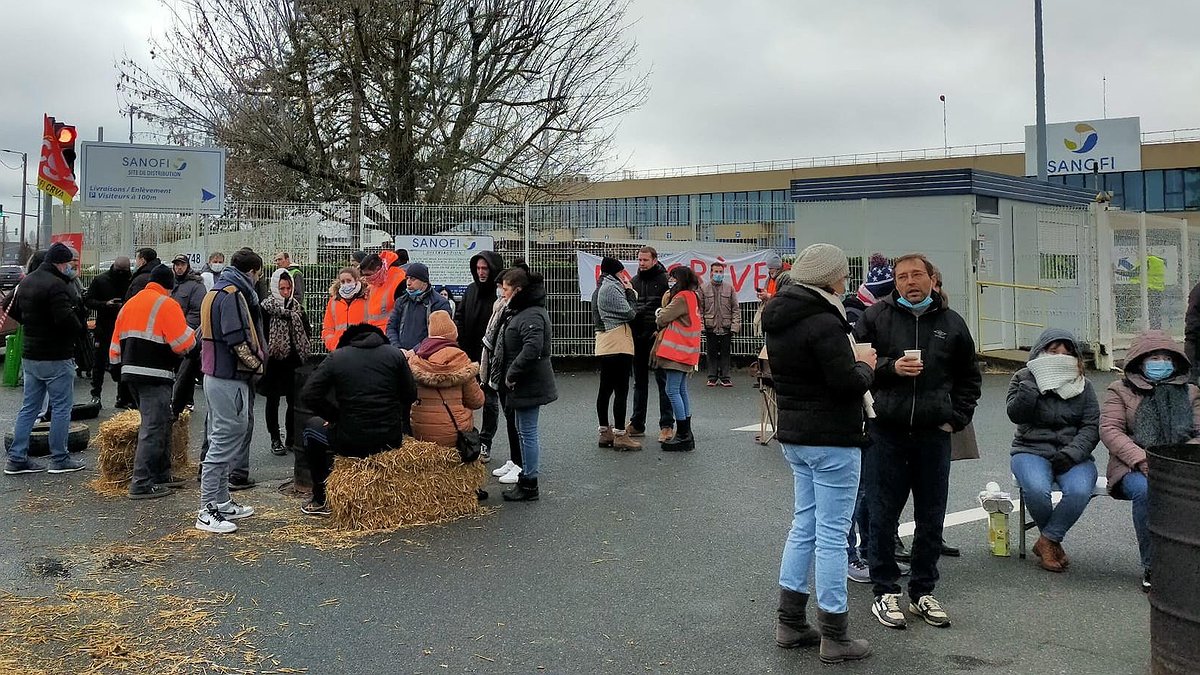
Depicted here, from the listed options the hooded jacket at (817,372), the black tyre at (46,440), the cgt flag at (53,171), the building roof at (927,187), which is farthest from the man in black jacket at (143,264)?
the building roof at (927,187)

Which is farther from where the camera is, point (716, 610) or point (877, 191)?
point (877, 191)

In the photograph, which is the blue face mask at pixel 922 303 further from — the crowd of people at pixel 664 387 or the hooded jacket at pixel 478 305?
the hooded jacket at pixel 478 305

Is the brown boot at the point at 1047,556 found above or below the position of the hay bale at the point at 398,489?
below

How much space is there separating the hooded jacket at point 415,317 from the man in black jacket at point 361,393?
182 centimetres

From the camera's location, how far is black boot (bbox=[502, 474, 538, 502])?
6.98 m

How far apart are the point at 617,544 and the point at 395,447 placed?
1.68 m

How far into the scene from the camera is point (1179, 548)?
357cm

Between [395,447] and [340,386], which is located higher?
[340,386]

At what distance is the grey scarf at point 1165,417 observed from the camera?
17.2ft

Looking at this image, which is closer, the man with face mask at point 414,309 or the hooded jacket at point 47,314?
the hooded jacket at point 47,314

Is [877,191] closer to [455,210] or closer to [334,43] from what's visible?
[455,210]

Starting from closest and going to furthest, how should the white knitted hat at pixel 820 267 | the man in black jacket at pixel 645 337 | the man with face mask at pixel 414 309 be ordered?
1. the white knitted hat at pixel 820 267
2. the man with face mask at pixel 414 309
3. the man in black jacket at pixel 645 337

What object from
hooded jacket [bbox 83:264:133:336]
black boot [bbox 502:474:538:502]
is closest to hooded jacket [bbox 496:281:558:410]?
black boot [bbox 502:474:538:502]

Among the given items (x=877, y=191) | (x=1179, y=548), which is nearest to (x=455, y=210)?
(x=877, y=191)
